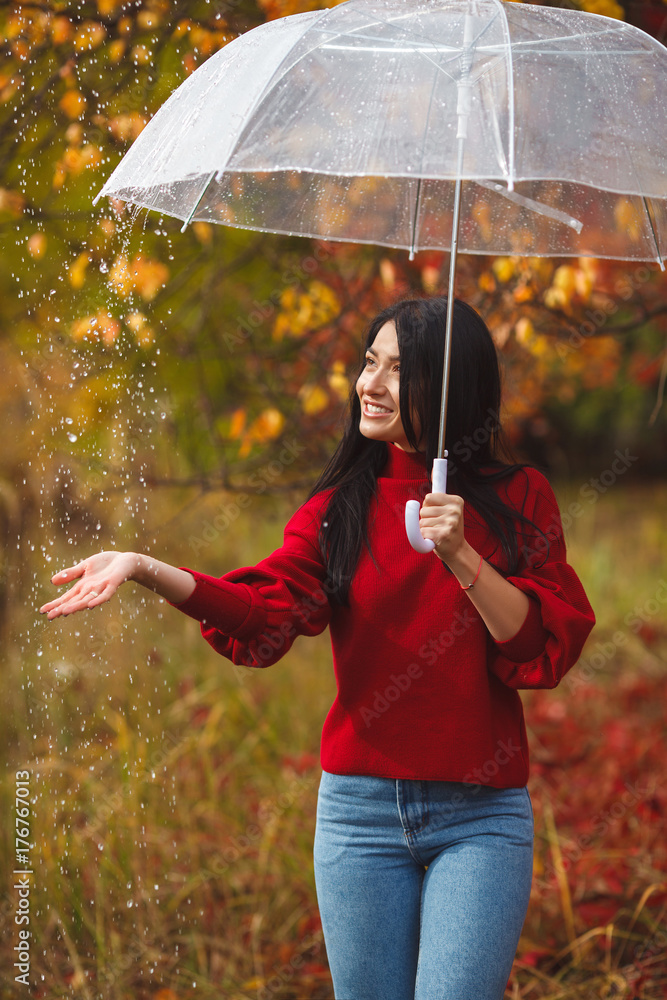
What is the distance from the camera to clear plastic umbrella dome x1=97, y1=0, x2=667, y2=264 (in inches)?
77.6

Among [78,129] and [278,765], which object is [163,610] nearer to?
[278,765]

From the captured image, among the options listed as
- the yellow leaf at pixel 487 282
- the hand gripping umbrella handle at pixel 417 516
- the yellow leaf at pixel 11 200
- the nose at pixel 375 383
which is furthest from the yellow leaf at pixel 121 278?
the hand gripping umbrella handle at pixel 417 516

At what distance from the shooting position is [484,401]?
2205 mm

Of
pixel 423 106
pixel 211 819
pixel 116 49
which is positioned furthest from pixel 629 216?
pixel 211 819

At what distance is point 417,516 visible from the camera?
1876 mm

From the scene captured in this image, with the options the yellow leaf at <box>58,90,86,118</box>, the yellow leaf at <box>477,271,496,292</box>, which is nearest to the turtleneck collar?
the yellow leaf at <box>477,271,496,292</box>

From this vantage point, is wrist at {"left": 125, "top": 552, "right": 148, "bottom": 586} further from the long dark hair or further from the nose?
the nose

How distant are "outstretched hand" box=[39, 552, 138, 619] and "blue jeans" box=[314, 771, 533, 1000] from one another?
68 centimetres

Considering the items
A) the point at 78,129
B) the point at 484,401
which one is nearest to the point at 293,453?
the point at 78,129

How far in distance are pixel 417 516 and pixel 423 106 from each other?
0.83 m

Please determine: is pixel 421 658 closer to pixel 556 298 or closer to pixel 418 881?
pixel 418 881

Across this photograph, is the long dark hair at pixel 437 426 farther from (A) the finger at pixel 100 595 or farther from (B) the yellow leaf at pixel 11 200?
(B) the yellow leaf at pixel 11 200

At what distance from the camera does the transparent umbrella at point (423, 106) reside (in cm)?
197

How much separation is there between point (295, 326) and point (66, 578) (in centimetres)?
242
